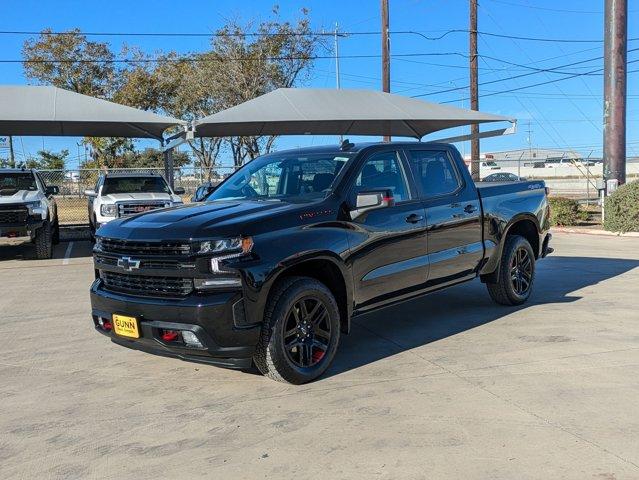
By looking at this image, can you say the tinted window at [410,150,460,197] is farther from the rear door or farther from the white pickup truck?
the white pickup truck

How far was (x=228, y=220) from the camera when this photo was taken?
457 centimetres

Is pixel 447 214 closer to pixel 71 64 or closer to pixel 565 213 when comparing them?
pixel 565 213

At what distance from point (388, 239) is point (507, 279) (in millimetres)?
2352

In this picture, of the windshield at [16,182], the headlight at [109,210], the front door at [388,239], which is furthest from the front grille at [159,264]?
the windshield at [16,182]

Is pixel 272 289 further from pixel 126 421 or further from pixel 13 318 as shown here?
pixel 13 318

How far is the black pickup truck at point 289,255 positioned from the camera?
4.37 metres

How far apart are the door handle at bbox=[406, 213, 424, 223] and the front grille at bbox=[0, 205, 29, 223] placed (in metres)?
9.12

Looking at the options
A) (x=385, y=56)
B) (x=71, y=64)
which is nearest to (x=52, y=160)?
(x=71, y=64)

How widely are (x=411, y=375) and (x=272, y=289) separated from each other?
1.37m

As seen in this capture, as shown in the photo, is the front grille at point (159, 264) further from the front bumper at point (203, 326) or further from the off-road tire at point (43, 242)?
the off-road tire at point (43, 242)

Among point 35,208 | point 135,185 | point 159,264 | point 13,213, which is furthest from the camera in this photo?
point 135,185

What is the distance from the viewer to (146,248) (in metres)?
4.56

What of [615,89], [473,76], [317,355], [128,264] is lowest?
[317,355]

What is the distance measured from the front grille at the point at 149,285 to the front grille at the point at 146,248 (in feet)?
0.59
